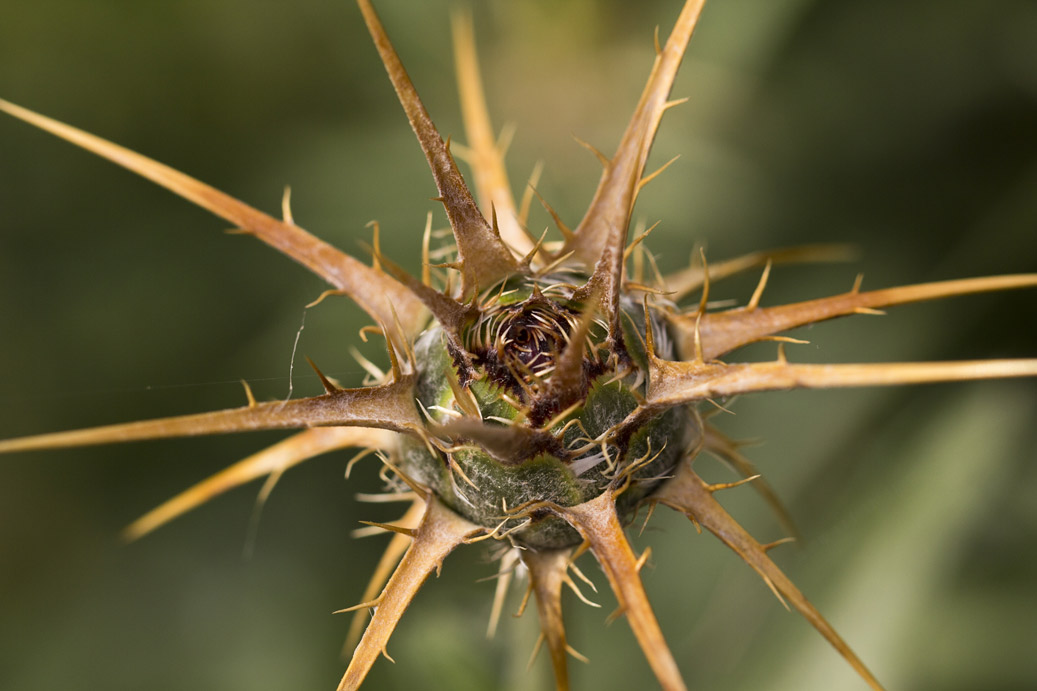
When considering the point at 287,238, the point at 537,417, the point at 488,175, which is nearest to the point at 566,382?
the point at 537,417

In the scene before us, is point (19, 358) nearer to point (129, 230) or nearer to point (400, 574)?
point (129, 230)

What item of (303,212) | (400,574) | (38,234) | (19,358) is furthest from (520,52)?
(400,574)

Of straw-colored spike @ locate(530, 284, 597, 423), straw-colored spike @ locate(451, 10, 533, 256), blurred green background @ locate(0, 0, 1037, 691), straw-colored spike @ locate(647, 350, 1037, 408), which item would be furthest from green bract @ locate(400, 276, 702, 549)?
blurred green background @ locate(0, 0, 1037, 691)

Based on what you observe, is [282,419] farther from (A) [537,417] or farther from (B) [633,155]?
(B) [633,155]

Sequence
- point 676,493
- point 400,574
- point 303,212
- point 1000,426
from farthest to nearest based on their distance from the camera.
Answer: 1. point 303,212
2. point 1000,426
3. point 676,493
4. point 400,574

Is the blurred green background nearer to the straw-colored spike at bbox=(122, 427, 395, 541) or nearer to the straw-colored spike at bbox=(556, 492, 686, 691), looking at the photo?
the straw-colored spike at bbox=(122, 427, 395, 541)
